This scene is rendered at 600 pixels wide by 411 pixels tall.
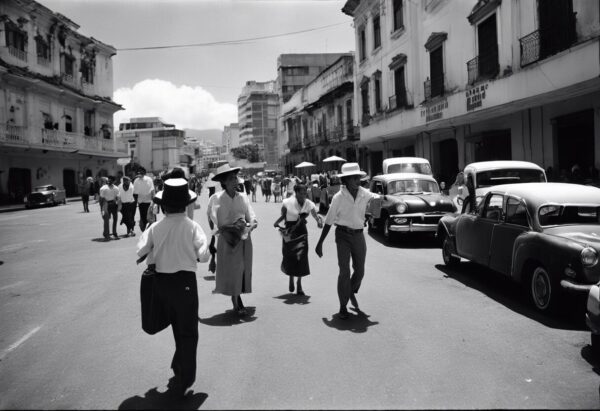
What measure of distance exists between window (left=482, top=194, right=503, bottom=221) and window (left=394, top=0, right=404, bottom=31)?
2011cm

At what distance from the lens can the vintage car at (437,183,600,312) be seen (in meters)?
5.45

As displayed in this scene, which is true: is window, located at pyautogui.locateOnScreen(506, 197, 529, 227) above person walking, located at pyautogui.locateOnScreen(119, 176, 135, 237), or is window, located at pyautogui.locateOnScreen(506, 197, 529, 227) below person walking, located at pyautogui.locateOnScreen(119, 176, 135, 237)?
below

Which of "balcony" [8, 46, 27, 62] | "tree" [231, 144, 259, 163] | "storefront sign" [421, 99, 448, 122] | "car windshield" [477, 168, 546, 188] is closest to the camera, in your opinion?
"car windshield" [477, 168, 546, 188]

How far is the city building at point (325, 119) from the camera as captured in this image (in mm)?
38531

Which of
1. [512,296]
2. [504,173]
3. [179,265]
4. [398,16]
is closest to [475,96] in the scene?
[504,173]

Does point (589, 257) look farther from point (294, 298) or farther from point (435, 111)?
point (435, 111)

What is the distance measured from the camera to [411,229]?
1175 cm

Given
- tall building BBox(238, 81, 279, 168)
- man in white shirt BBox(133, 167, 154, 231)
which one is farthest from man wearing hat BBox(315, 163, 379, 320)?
tall building BBox(238, 81, 279, 168)

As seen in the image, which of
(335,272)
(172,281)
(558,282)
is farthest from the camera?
(335,272)

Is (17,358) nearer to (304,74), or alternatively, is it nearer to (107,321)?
(107,321)

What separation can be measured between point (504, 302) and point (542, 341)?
153 cm

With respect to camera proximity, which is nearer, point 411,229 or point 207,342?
point 207,342

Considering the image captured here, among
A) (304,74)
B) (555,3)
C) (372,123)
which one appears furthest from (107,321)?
(304,74)

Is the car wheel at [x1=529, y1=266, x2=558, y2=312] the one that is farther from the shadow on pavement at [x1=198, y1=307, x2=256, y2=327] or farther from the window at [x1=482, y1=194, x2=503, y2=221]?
the shadow on pavement at [x1=198, y1=307, x2=256, y2=327]
